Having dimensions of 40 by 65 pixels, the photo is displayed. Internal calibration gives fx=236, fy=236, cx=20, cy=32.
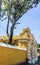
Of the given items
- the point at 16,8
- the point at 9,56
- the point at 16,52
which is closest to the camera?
the point at 9,56

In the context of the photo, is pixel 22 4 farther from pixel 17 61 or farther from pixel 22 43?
pixel 17 61

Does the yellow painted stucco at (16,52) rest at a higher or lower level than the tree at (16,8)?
lower

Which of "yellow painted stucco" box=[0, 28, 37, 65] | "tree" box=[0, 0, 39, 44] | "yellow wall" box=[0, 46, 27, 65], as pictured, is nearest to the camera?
"yellow wall" box=[0, 46, 27, 65]

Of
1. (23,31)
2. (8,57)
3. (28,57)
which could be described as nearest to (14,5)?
(23,31)

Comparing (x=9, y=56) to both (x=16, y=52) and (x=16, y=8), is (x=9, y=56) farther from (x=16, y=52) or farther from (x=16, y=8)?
(x=16, y=8)

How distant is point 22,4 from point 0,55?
29.1ft

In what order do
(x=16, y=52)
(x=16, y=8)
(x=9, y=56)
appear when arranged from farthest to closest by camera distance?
(x=16, y=8), (x=16, y=52), (x=9, y=56)

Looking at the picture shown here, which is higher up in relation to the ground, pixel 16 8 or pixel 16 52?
pixel 16 8

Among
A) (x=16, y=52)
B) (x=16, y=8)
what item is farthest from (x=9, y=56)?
(x=16, y=8)

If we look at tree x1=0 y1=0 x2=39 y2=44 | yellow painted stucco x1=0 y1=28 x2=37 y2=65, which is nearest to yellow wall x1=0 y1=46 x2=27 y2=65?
yellow painted stucco x1=0 y1=28 x2=37 y2=65

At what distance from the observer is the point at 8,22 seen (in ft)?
70.9

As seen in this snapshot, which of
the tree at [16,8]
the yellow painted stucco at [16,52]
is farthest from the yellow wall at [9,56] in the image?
the tree at [16,8]

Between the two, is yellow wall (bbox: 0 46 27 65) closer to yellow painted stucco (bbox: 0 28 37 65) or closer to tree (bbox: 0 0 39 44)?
yellow painted stucco (bbox: 0 28 37 65)

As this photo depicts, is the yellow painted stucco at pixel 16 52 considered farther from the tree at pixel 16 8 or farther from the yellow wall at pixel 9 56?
the tree at pixel 16 8
